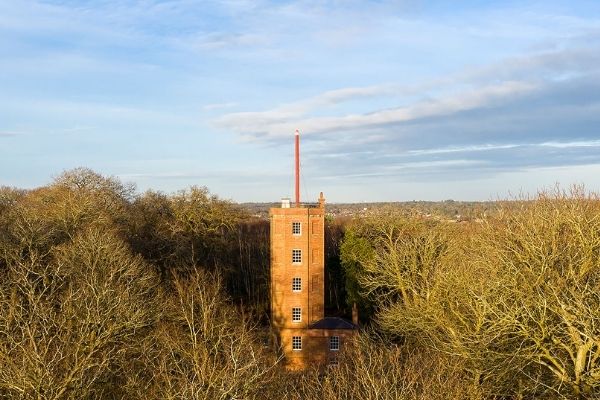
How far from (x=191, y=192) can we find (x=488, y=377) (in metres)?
40.4

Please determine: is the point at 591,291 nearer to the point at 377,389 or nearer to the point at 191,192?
the point at 377,389

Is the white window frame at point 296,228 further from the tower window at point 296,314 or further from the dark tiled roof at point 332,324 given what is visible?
the dark tiled roof at point 332,324

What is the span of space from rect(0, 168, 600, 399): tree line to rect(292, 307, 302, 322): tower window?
2.40m

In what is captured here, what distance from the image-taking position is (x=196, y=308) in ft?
101

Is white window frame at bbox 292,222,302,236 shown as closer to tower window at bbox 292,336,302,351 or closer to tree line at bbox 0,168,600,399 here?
tree line at bbox 0,168,600,399

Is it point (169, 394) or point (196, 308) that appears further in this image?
point (196, 308)

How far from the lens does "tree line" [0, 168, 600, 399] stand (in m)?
17.3

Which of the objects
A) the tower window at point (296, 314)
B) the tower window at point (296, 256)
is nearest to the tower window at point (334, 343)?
the tower window at point (296, 314)

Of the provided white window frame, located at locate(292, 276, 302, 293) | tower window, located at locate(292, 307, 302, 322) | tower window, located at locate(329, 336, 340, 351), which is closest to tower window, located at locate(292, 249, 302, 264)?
white window frame, located at locate(292, 276, 302, 293)

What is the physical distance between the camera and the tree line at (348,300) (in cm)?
1733

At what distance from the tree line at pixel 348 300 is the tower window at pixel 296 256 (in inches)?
223

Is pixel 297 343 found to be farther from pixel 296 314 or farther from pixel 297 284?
pixel 297 284

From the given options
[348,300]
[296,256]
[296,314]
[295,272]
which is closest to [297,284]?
[295,272]

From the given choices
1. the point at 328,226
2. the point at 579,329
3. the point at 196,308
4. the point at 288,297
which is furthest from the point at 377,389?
the point at 328,226
